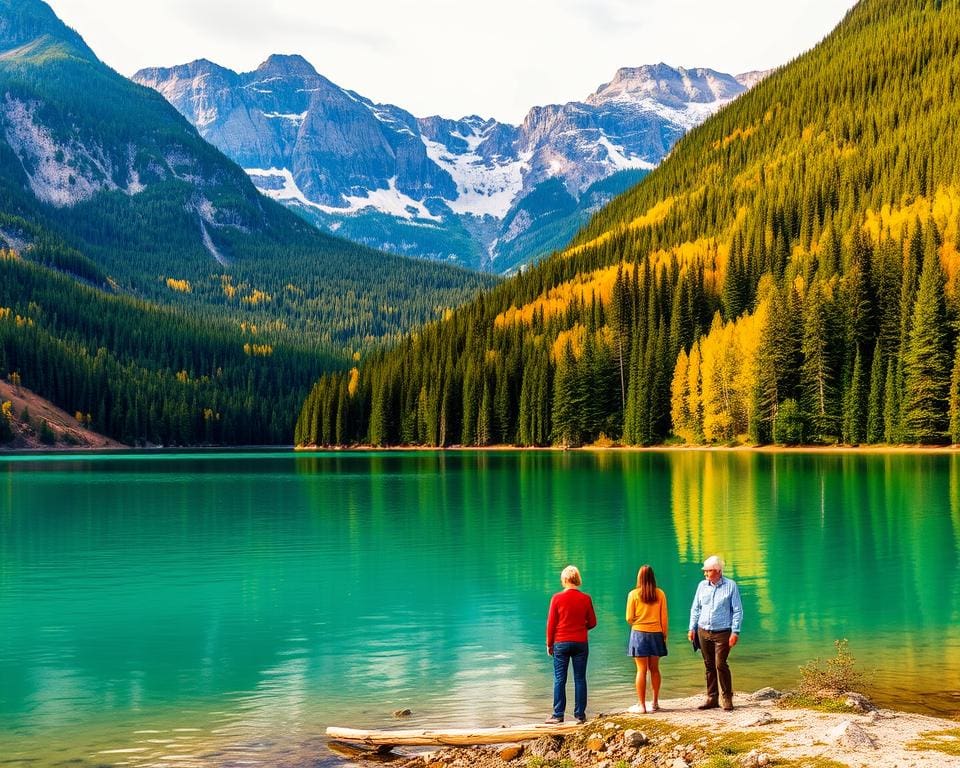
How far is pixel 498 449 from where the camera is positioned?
574ft

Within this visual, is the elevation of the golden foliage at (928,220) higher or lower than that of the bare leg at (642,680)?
higher

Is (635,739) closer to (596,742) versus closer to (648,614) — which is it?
(596,742)

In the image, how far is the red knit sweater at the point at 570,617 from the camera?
2067cm

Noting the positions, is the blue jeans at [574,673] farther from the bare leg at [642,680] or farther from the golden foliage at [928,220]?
the golden foliage at [928,220]

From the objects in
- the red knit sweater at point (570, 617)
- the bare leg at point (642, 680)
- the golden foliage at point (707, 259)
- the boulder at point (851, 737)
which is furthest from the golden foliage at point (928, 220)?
the boulder at point (851, 737)

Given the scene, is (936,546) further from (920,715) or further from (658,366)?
(658,366)

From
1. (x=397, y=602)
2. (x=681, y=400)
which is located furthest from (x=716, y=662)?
(x=681, y=400)

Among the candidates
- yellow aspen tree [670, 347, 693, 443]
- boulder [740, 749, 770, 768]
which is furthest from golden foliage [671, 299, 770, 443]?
boulder [740, 749, 770, 768]

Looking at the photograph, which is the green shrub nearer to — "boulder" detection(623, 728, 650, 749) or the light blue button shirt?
the light blue button shirt

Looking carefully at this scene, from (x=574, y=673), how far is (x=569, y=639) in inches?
26.9

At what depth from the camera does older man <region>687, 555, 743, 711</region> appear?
20375 millimetres

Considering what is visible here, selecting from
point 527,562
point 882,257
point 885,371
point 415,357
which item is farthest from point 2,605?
point 415,357

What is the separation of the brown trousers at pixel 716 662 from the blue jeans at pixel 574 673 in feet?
7.84

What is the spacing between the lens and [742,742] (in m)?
17.4
